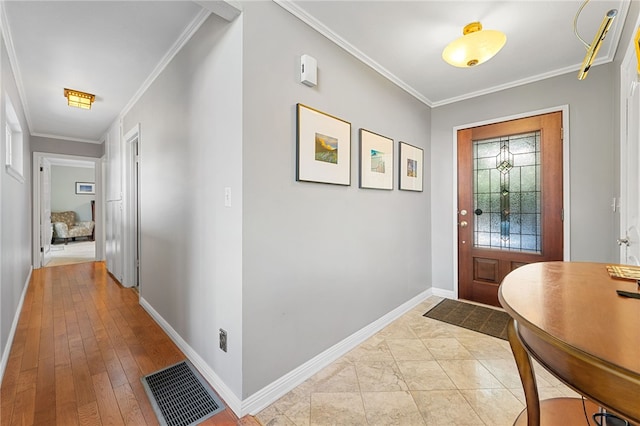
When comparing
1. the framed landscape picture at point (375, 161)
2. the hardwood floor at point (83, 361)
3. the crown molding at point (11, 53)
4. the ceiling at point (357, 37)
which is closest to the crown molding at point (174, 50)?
the ceiling at point (357, 37)

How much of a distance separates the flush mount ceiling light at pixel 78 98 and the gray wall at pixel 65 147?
2.57m

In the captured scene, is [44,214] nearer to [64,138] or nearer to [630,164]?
[64,138]

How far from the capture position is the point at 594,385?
51 centimetres

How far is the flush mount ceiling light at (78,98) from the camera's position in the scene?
311cm

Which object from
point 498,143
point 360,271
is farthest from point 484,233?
point 360,271

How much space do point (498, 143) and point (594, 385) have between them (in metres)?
3.12

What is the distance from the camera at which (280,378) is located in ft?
5.60

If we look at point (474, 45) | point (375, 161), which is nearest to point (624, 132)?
point (474, 45)

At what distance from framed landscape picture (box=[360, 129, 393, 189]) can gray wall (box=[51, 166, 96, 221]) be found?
30.4 feet

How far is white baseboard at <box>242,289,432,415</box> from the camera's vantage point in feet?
5.16

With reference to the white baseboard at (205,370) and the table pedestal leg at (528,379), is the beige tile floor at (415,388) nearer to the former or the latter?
the white baseboard at (205,370)

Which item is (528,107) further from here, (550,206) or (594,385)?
(594,385)

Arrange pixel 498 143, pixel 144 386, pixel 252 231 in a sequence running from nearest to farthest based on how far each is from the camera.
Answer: pixel 252 231 < pixel 144 386 < pixel 498 143

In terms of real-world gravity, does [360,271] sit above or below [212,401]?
above
